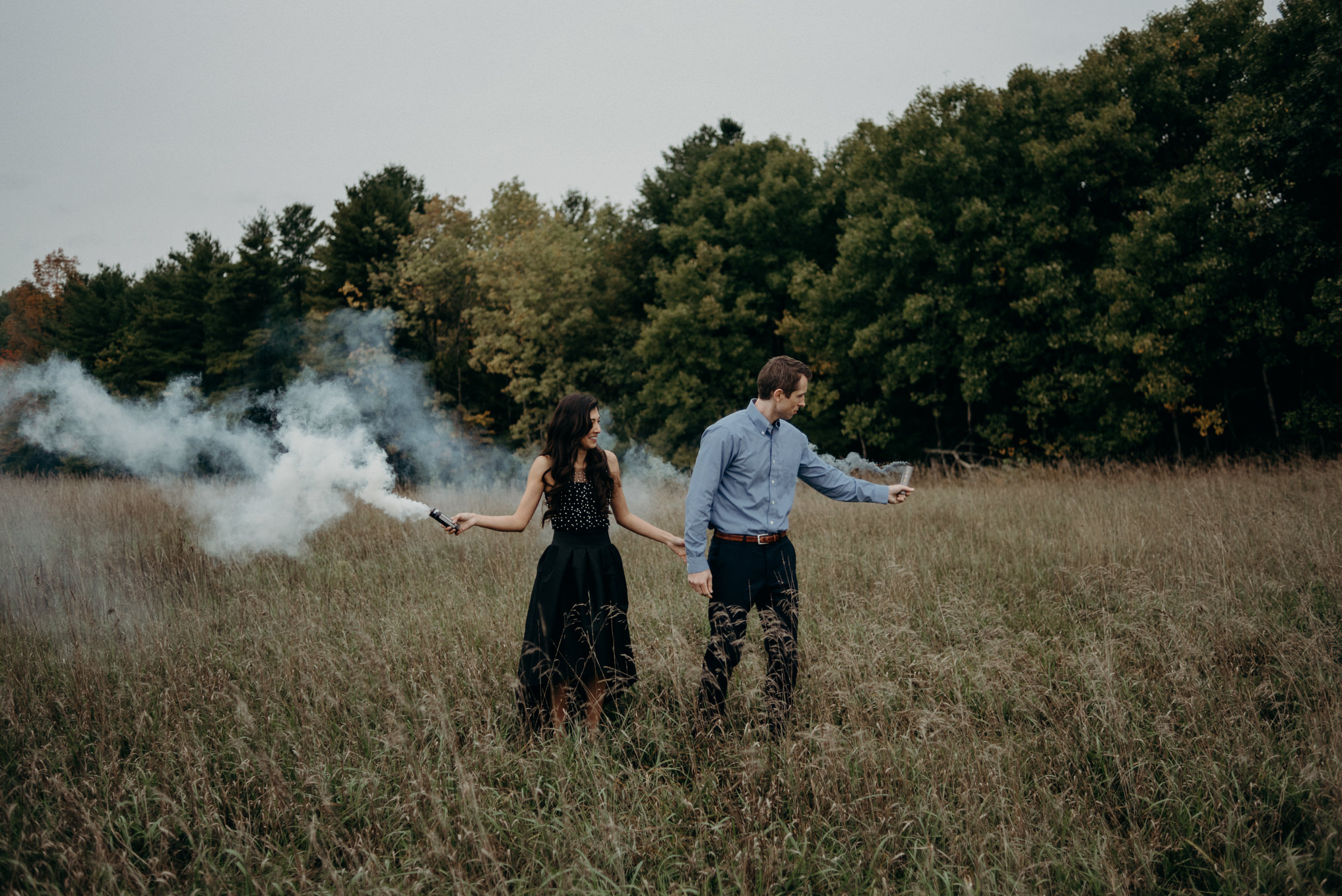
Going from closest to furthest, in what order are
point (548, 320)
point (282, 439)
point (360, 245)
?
point (282, 439) < point (548, 320) < point (360, 245)

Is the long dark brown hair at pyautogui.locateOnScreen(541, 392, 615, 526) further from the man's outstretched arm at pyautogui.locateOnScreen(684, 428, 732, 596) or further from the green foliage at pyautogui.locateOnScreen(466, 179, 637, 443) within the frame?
the green foliage at pyautogui.locateOnScreen(466, 179, 637, 443)

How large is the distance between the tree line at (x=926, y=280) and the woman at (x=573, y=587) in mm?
14280

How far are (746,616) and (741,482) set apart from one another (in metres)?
0.69

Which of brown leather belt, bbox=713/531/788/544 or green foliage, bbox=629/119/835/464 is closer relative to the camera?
brown leather belt, bbox=713/531/788/544

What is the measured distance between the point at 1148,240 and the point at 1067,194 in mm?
3891

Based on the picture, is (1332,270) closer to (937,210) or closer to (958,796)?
(937,210)

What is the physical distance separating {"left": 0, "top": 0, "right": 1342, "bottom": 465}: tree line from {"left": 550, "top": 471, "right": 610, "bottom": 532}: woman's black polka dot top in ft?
47.0

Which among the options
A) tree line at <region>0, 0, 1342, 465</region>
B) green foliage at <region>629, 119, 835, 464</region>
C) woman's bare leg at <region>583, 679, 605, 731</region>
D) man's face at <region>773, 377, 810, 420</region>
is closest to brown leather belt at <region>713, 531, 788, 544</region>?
man's face at <region>773, 377, 810, 420</region>

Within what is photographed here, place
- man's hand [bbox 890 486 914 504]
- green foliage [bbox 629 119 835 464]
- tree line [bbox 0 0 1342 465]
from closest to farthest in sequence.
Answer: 1. man's hand [bbox 890 486 914 504]
2. tree line [bbox 0 0 1342 465]
3. green foliage [bbox 629 119 835 464]

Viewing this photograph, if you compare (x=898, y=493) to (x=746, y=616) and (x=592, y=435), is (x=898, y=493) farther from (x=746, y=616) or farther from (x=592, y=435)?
(x=592, y=435)

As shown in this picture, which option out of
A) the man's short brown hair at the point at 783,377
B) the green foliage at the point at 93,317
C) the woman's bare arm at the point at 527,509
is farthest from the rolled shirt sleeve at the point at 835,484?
the green foliage at the point at 93,317

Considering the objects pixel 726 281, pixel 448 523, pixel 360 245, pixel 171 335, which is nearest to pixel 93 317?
pixel 171 335

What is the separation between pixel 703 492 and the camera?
3.52 meters

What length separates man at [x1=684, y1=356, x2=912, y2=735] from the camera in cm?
349
